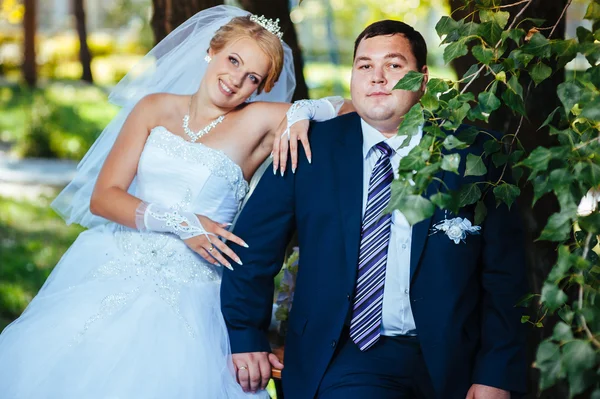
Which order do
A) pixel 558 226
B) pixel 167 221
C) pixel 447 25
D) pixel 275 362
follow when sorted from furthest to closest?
1. pixel 167 221
2. pixel 275 362
3. pixel 447 25
4. pixel 558 226

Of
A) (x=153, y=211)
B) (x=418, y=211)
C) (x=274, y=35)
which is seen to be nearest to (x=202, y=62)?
(x=274, y=35)

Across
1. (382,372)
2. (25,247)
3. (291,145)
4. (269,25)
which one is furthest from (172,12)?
(25,247)

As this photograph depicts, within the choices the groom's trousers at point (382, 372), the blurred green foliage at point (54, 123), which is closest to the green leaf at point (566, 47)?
the groom's trousers at point (382, 372)

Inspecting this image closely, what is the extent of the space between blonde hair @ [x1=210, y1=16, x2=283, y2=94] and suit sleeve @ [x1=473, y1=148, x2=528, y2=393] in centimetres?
112

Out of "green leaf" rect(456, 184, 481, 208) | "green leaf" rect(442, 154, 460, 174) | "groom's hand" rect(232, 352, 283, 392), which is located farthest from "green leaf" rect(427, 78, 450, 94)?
"groom's hand" rect(232, 352, 283, 392)

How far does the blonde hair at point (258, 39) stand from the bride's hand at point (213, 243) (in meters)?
0.68

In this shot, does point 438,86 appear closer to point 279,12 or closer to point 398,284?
point 398,284

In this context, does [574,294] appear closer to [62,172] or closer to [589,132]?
[589,132]

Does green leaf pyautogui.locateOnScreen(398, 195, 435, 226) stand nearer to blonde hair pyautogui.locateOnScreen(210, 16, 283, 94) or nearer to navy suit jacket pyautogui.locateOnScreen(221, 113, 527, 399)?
navy suit jacket pyautogui.locateOnScreen(221, 113, 527, 399)

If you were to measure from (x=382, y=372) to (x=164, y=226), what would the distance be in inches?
45.1

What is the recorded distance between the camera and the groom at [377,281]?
129 inches

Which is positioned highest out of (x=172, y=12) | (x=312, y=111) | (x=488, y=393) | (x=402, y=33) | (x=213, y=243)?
(x=172, y=12)

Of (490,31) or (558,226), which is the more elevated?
(490,31)

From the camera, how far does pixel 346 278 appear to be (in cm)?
333
